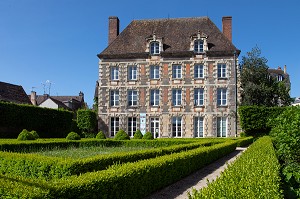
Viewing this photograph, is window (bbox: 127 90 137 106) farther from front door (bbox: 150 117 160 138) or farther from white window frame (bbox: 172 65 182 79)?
white window frame (bbox: 172 65 182 79)

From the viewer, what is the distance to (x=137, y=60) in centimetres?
3319

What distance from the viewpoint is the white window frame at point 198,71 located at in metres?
32.2

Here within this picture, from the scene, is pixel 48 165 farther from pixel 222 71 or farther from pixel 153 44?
pixel 153 44

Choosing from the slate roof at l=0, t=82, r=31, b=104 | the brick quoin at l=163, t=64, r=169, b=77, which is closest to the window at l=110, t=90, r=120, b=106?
the brick quoin at l=163, t=64, r=169, b=77

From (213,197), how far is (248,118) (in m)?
27.2

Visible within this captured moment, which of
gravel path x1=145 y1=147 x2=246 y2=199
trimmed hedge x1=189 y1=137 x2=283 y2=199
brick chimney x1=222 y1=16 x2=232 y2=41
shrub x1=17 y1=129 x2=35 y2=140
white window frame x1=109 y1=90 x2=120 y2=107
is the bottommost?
gravel path x1=145 y1=147 x2=246 y2=199

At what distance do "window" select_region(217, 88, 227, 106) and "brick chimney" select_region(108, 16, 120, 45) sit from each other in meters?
13.2

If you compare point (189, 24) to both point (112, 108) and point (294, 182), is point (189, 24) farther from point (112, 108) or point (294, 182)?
point (294, 182)

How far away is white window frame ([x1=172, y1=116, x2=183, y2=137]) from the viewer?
31.9 metres

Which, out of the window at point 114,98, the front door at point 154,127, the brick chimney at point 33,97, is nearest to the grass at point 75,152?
the front door at point 154,127

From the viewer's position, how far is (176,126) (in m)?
32.1

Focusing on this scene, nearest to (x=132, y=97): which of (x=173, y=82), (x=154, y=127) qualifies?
(x=154, y=127)

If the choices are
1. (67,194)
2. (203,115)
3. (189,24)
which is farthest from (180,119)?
(67,194)

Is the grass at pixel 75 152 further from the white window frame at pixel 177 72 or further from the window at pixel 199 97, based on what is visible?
the white window frame at pixel 177 72
